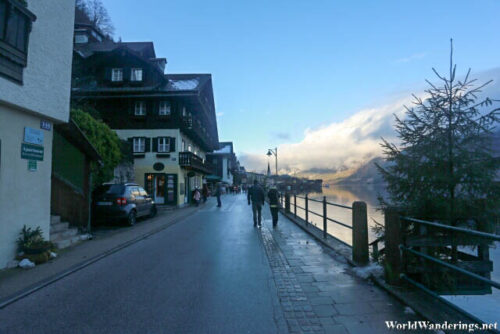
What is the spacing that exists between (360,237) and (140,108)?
72.8 ft

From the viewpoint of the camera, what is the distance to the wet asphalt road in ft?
11.0

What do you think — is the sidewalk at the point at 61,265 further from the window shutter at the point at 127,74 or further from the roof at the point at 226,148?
the roof at the point at 226,148

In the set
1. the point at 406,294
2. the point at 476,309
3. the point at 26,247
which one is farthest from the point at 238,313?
the point at 26,247

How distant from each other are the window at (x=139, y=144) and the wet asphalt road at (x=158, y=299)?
18042mm

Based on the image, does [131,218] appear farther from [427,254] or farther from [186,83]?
[186,83]

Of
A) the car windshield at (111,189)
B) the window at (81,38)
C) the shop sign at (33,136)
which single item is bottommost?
the car windshield at (111,189)

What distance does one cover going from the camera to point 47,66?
6.89 m

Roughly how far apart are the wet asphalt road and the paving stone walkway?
0.24m

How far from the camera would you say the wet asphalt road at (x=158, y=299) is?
11.0ft

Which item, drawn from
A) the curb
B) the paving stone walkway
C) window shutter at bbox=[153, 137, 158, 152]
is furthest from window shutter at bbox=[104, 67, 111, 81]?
the paving stone walkway

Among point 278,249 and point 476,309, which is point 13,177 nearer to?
point 278,249

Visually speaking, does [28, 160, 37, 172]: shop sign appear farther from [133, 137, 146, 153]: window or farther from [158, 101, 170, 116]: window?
[158, 101, 170, 116]: window

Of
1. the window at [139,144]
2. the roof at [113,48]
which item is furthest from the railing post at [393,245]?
the roof at [113,48]

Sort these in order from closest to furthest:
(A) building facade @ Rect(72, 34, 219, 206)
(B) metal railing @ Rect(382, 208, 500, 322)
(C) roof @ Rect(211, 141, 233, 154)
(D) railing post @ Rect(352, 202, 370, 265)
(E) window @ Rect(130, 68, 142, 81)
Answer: (B) metal railing @ Rect(382, 208, 500, 322) < (D) railing post @ Rect(352, 202, 370, 265) < (A) building facade @ Rect(72, 34, 219, 206) < (E) window @ Rect(130, 68, 142, 81) < (C) roof @ Rect(211, 141, 233, 154)
